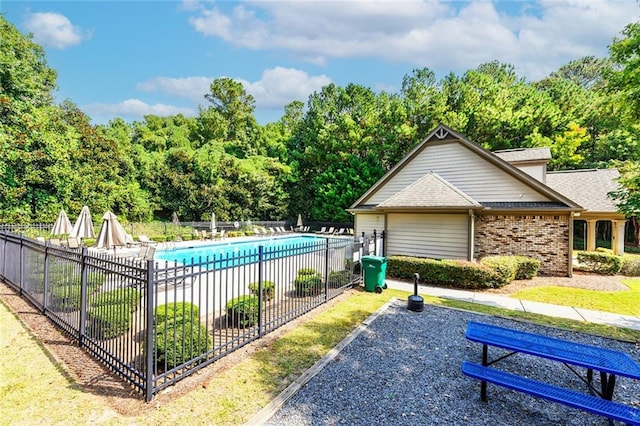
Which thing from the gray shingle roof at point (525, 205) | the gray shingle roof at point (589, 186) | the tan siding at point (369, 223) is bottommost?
the tan siding at point (369, 223)

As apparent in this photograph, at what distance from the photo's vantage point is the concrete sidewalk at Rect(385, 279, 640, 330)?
7500 mm

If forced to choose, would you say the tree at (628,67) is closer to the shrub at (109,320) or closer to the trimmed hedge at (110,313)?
the trimmed hedge at (110,313)

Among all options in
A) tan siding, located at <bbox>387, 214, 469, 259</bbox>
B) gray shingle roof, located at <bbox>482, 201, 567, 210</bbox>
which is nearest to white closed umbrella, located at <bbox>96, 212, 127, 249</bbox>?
tan siding, located at <bbox>387, 214, 469, 259</bbox>

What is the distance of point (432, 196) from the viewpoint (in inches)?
523

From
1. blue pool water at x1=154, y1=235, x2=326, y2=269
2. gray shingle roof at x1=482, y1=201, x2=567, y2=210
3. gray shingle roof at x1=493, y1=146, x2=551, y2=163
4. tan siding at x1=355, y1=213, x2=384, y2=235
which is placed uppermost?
gray shingle roof at x1=493, y1=146, x2=551, y2=163

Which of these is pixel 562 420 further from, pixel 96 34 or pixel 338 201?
pixel 338 201

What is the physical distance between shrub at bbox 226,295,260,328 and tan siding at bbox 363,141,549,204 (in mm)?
12312

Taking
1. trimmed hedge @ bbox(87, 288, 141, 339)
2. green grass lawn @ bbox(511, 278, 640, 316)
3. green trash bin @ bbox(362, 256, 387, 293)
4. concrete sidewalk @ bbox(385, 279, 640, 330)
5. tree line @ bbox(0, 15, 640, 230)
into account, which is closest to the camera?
trimmed hedge @ bbox(87, 288, 141, 339)

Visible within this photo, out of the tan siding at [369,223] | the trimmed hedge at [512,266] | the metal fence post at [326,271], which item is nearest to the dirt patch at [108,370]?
the metal fence post at [326,271]

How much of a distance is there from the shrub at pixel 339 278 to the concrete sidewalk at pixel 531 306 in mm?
1874

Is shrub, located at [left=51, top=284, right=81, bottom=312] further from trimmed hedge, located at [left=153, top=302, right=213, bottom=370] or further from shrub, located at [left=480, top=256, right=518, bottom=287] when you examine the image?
shrub, located at [left=480, top=256, right=518, bottom=287]

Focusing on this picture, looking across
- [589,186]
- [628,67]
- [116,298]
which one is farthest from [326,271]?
[589,186]

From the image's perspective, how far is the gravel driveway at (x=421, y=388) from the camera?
147 inches

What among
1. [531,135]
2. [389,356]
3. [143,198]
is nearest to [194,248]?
[143,198]
